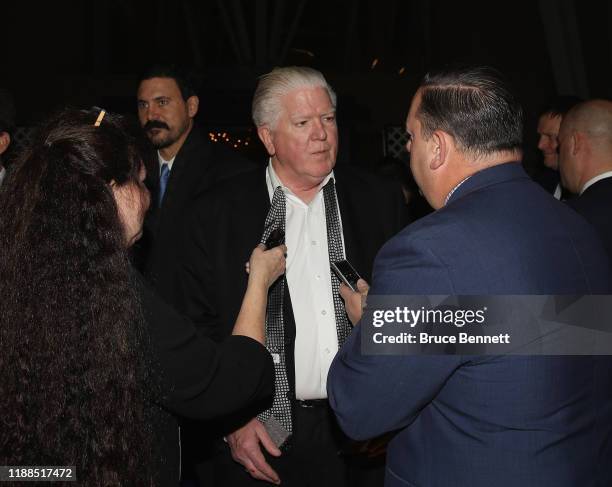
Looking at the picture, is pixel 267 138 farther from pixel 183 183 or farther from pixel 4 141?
pixel 4 141

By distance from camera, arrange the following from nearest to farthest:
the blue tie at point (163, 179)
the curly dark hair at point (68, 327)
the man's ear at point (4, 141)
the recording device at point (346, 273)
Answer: the curly dark hair at point (68, 327)
the recording device at point (346, 273)
the man's ear at point (4, 141)
the blue tie at point (163, 179)

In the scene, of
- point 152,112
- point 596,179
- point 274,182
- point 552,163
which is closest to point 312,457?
point 274,182

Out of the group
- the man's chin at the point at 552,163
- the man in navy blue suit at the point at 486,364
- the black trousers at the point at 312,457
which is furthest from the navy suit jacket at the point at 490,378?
the man's chin at the point at 552,163

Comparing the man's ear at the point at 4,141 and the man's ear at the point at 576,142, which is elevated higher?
the man's ear at the point at 4,141

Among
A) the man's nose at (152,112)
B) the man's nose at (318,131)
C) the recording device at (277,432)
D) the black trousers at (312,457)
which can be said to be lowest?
the black trousers at (312,457)

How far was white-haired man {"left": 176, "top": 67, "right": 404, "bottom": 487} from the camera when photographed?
→ 2.18 meters

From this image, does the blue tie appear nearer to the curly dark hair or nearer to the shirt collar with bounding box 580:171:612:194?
the shirt collar with bounding box 580:171:612:194

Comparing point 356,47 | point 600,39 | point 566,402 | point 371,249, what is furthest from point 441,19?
point 566,402

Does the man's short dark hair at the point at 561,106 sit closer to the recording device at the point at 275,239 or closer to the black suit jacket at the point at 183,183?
the black suit jacket at the point at 183,183

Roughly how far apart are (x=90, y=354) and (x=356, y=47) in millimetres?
22812

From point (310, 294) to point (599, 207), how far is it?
52.1 inches

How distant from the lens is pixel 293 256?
7.55 feet

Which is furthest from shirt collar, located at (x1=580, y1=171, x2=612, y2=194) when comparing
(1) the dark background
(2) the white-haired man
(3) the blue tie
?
(1) the dark background

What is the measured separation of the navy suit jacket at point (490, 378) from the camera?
52.0 inches
